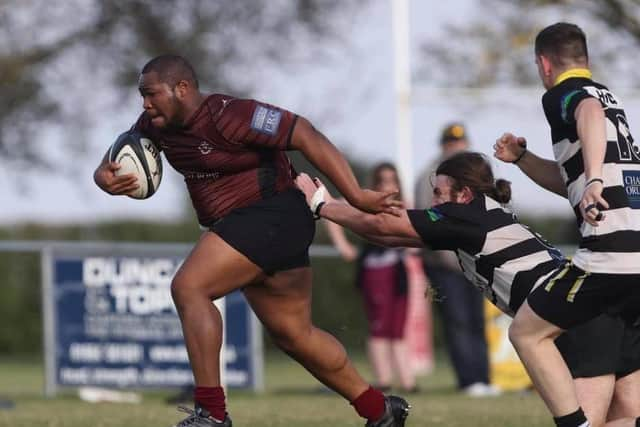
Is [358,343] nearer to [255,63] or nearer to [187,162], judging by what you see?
[255,63]

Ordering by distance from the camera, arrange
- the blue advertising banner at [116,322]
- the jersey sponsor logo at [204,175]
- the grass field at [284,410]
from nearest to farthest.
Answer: the jersey sponsor logo at [204,175], the grass field at [284,410], the blue advertising banner at [116,322]

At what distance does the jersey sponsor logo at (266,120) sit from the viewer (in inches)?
274

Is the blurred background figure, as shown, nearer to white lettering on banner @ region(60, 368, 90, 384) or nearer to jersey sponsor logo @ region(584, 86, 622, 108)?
white lettering on banner @ region(60, 368, 90, 384)

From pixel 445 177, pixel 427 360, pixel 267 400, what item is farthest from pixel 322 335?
pixel 427 360

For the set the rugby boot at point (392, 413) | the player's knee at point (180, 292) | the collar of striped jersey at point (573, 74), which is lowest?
the rugby boot at point (392, 413)

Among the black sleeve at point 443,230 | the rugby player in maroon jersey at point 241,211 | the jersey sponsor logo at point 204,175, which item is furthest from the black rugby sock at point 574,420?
the jersey sponsor logo at point 204,175

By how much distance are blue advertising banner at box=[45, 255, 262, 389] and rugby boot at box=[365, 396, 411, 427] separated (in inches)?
226

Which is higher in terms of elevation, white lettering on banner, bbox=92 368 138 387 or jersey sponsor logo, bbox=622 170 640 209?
jersey sponsor logo, bbox=622 170 640 209

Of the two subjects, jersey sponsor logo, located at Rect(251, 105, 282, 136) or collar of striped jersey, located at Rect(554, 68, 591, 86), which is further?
jersey sponsor logo, located at Rect(251, 105, 282, 136)

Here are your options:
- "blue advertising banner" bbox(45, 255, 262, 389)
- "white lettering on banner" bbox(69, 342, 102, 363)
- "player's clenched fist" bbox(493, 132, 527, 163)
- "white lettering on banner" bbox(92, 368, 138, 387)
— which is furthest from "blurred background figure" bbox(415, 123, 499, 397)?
"player's clenched fist" bbox(493, 132, 527, 163)

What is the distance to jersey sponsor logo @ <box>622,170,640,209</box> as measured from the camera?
6312mm

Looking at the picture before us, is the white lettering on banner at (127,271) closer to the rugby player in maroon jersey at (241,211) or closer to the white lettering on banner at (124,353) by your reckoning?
the white lettering on banner at (124,353)

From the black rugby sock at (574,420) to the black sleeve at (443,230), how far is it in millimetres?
882

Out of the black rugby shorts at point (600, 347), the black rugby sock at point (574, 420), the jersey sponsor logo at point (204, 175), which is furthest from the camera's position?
the jersey sponsor logo at point (204, 175)
